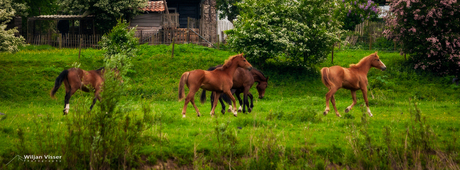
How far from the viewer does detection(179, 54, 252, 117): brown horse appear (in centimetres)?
1261

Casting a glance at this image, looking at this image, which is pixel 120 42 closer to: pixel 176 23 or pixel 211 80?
pixel 176 23

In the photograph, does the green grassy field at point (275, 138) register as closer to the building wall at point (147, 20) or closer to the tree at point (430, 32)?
the tree at point (430, 32)

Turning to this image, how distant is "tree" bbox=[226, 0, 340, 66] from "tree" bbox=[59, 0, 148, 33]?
1260cm

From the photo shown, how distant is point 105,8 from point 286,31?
55.8 feet

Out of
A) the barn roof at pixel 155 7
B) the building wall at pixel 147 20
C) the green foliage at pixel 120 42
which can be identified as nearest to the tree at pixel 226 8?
the barn roof at pixel 155 7

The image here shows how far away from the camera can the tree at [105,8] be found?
111ft

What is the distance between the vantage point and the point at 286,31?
80.0 ft

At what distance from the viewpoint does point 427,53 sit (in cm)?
2473

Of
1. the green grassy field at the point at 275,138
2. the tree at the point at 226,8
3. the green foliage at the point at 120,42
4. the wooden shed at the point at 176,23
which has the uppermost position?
the tree at the point at 226,8

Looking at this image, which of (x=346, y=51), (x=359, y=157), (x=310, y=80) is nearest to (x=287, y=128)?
(x=359, y=157)

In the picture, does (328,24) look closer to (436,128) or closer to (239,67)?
(239,67)

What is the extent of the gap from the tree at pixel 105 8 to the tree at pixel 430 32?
69.6 ft

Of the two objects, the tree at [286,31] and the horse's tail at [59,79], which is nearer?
the horse's tail at [59,79]

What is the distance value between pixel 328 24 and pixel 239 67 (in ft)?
43.4
